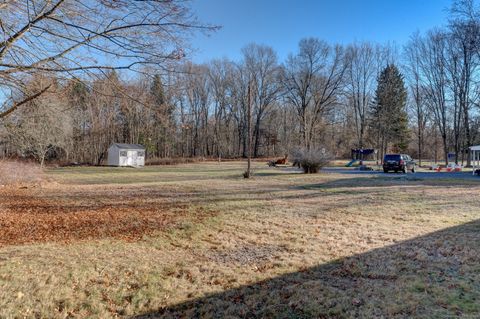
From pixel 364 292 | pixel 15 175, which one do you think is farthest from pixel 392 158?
pixel 15 175

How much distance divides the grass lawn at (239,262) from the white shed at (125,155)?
118 feet

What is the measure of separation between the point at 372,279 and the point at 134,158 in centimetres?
4472

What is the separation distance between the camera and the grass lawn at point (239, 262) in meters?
3.59

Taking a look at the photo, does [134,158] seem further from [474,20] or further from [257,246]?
[257,246]

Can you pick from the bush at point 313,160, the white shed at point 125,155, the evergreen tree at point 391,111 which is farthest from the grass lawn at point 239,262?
the evergreen tree at point 391,111

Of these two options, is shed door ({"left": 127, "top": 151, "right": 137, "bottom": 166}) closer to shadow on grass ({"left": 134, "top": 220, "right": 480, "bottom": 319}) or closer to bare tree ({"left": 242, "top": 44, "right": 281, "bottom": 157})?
bare tree ({"left": 242, "top": 44, "right": 281, "bottom": 157})

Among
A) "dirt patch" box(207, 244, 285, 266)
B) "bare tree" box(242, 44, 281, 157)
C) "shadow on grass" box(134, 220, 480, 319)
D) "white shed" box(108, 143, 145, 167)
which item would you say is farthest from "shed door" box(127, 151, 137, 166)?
"shadow on grass" box(134, 220, 480, 319)

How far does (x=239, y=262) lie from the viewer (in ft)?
16.8

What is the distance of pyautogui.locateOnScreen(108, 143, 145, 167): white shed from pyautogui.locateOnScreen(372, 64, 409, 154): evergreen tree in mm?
31207

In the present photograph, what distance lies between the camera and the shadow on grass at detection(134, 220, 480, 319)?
136 inches

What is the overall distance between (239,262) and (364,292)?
6.15 feet

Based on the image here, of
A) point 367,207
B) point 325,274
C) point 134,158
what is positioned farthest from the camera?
point 134,158

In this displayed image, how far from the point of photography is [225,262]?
16.8 ft

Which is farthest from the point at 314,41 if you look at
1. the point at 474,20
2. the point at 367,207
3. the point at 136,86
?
the point at 136,86
